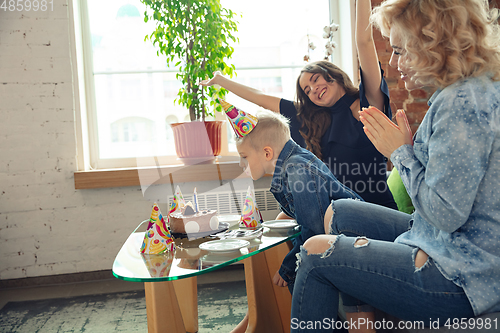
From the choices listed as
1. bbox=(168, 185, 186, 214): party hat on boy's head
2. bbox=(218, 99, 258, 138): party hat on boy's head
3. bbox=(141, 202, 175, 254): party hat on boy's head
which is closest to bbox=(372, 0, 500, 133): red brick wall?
bbox=(218, 99, 258, 138): party hat on boy's head

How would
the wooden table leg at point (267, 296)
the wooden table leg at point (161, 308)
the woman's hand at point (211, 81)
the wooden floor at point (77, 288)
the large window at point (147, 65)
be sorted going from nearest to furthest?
the wooden table leg at point (161, 308)
the wooden table leg at point (267, 296)
the woman's hand at point (211, 81)
the wooden floor at point (77, 288)
the large window at point (147, 65)

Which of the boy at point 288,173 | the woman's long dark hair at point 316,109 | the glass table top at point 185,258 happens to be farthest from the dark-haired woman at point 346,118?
the glass table top at point 185,258

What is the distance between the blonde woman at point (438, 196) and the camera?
780mm

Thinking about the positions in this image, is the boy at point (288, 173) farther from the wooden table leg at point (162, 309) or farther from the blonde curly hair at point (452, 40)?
the blonde curly hair at point (452, 40)

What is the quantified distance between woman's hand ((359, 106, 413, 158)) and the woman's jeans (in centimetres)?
24

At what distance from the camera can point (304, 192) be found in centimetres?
133

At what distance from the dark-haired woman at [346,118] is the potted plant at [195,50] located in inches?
28.1

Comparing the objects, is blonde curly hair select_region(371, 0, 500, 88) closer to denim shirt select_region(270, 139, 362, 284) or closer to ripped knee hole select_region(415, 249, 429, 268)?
ripped knee hole select_region(415, 249, 429, 268)

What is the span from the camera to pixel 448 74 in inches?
33.2

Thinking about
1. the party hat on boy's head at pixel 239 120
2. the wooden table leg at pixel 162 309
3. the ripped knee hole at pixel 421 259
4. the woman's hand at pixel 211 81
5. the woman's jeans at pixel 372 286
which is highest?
the woman's hand at pixel 211 81

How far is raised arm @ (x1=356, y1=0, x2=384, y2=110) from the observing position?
5.49ft

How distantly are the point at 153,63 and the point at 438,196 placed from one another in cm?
240

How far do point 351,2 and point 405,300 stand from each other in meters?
2.35

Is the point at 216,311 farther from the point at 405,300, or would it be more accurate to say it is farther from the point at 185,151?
the point at 405,300
